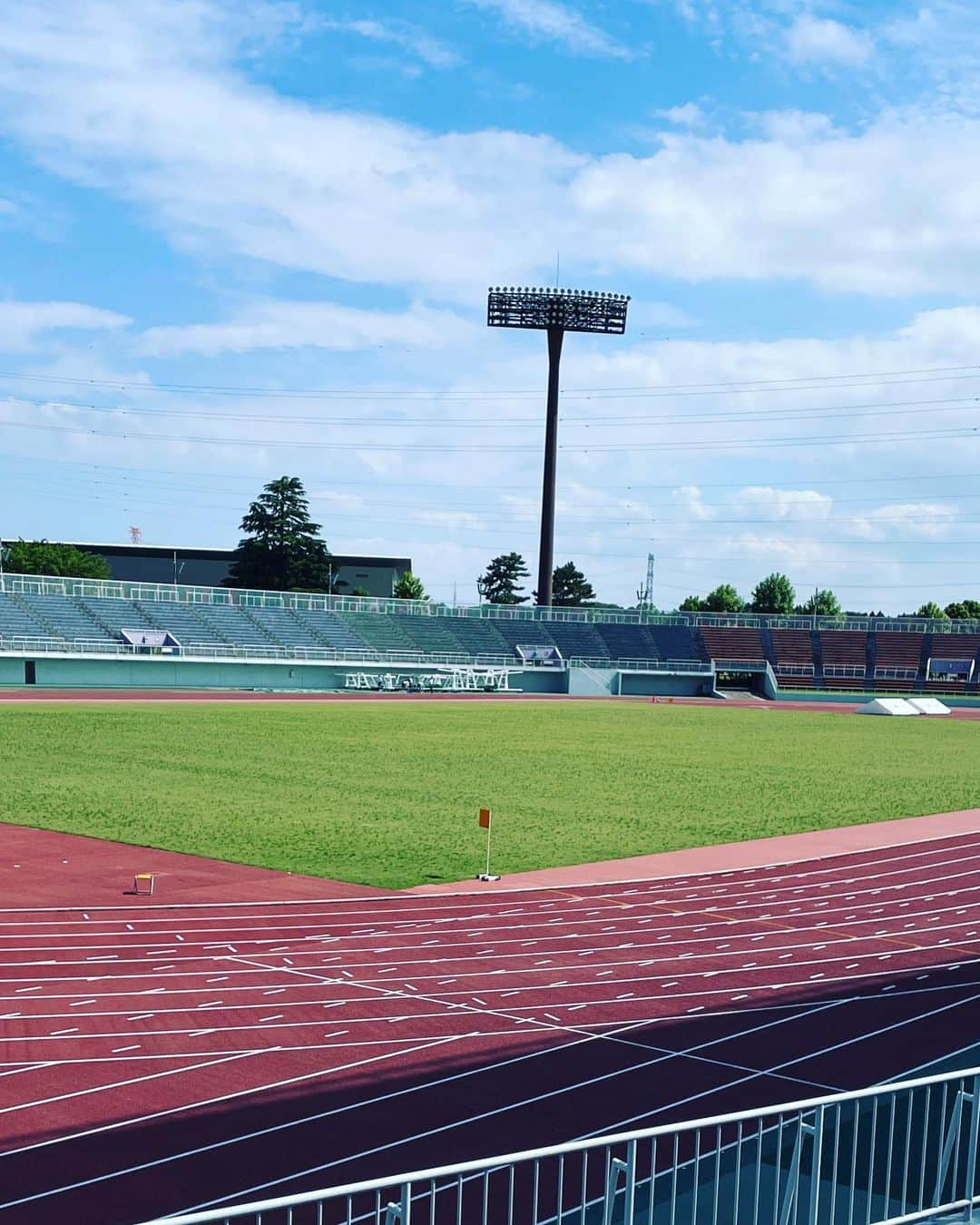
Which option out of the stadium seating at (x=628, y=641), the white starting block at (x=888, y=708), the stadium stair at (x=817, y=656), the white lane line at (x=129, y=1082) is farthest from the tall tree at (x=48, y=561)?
the white lane line at (x=129, y=1082)

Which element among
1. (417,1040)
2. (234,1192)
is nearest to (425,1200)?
(234,1192)

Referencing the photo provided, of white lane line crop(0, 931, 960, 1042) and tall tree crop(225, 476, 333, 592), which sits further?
tall tree crop(225, 476, 333, 592)

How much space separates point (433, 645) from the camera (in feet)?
285

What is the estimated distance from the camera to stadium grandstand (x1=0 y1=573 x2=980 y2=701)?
69812 millimetres

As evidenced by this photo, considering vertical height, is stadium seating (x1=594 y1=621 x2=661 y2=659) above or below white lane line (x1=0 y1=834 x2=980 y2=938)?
above

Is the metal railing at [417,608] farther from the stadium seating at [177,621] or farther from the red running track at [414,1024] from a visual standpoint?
the red running track at [414,1024]

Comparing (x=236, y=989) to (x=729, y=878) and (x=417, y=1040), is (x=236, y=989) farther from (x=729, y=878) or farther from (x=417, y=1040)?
(x=729, y=878)

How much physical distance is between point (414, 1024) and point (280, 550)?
4269 inches

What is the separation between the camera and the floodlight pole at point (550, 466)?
326 ft

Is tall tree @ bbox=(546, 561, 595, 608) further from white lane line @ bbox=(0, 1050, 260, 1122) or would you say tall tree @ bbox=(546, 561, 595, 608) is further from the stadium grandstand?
white lane line @ bbox=(0, 1050, 260, 1122)

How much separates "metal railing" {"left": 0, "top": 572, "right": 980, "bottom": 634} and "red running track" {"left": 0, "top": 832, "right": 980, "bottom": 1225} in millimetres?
60016

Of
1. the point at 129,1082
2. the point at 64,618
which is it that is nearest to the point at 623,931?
the point at 129,1082

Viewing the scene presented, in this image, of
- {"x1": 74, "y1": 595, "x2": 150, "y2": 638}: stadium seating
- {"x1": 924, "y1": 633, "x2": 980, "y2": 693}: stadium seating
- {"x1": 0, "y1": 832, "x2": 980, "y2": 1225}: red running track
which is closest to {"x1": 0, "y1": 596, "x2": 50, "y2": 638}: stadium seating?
→ {"x1": 74, "y1": 595, "x2": 150, "y2": 638}: stadium seating

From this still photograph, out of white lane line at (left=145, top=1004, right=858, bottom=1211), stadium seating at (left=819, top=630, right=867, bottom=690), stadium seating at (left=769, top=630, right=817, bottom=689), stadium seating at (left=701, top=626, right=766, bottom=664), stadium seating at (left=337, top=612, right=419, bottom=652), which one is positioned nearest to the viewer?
white lane line at (left=145, top=1004, right=858, bottom=1211)
